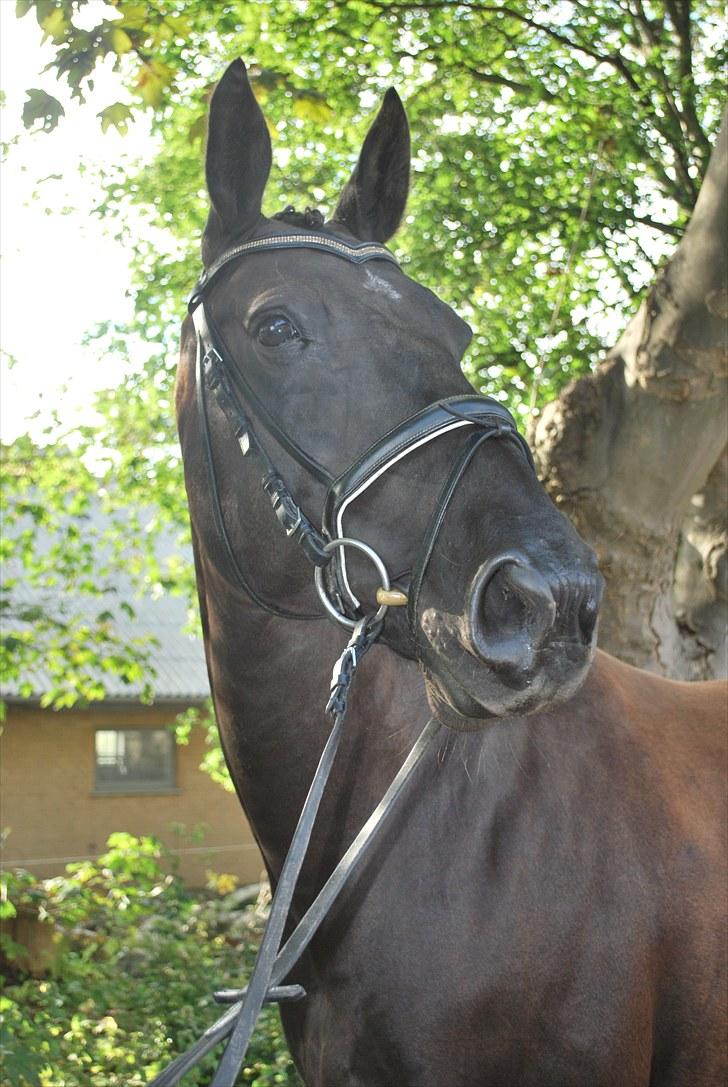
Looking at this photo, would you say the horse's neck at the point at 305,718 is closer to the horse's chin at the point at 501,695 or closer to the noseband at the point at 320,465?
the noseband at the point at 320,465

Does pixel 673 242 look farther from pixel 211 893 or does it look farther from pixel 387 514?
pixel 211 893

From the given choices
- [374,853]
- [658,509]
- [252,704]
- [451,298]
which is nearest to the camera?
[374,853]

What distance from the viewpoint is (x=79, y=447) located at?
1039 centimetres

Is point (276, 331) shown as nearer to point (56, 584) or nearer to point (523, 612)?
point (523, 612)

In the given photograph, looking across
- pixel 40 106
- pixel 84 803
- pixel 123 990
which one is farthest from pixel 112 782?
pixel 40 106

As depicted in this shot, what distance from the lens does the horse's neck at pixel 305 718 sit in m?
2.39

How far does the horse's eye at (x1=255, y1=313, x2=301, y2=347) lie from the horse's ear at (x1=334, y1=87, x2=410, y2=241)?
660 millimetres

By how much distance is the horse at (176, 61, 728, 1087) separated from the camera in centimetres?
208

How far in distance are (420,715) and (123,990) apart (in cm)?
472

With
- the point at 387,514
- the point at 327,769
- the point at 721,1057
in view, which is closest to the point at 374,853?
the point at 327,769

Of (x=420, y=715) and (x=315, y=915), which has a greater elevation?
(x=420, y=715)

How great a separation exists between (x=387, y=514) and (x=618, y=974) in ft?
3.58

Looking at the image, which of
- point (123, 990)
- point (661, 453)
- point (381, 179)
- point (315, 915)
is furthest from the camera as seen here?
point (123, 990)

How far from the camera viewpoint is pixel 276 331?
238 cm
